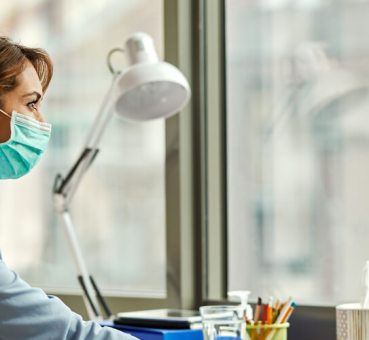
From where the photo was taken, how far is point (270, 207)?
2543 mm

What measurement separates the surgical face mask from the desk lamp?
375mm

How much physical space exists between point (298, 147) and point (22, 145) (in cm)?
87

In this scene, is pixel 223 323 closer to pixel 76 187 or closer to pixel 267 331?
pixel 267 331

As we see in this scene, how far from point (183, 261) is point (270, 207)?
0.96ft

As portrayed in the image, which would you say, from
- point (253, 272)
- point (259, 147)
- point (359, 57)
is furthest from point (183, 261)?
point (359, 57)

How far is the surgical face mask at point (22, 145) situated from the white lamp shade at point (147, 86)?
36 cm

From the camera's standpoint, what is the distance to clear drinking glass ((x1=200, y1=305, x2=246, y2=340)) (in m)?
2.03

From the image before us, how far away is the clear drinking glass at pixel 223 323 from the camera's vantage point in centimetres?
203

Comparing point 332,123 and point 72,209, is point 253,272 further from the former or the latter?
point 72,209

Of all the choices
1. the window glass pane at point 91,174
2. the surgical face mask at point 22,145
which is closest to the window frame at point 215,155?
the window glass pane at point 91,174

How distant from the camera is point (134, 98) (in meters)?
2.36

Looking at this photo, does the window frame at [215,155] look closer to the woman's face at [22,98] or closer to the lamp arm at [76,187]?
the lamp arm at [76,187]

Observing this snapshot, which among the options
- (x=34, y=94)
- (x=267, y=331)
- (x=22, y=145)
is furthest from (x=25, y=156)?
(x=267, y=331)

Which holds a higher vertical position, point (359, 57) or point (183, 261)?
point (359, 57)
